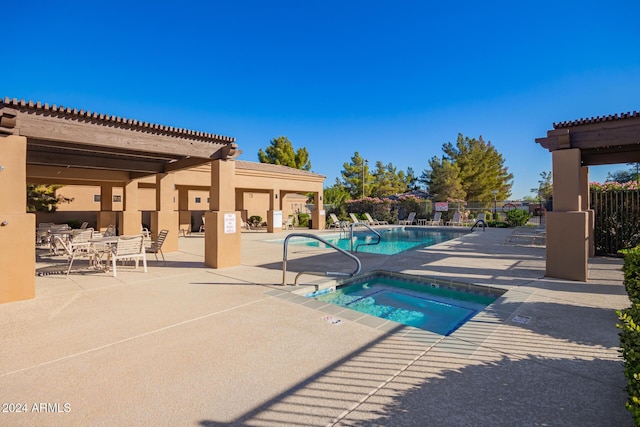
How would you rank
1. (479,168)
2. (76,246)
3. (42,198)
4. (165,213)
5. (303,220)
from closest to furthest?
(76,246) → (165,213) → (42,198) → (303,220) → (479,168)

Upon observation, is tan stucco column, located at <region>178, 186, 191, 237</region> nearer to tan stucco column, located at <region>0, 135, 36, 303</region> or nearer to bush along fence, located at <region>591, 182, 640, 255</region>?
tan stucco column, located at <region>0, 135, 36, 303</region>

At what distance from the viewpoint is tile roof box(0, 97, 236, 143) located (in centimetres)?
535

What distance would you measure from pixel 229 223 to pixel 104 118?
3.55 metres

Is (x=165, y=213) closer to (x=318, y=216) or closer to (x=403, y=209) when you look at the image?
(x=318, y=216)

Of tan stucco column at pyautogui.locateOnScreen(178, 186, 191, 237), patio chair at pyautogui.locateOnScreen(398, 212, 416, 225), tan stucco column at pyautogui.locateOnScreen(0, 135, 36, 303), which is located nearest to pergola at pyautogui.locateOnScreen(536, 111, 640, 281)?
tan stucco column at pyautogui.locateOnScreen(0, 135, 36, 303)

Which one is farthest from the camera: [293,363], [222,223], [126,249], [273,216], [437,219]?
[437,219]

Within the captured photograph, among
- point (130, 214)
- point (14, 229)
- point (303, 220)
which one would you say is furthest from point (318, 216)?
point (14, 229)

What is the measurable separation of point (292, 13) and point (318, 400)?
16925 mm

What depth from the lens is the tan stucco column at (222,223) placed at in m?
8.10

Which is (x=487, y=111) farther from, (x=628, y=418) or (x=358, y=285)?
(x=628, y=418)

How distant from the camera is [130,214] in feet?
40.9

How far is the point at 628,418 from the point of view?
2158mm

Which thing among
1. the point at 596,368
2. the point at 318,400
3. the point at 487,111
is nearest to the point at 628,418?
the point at 596,368

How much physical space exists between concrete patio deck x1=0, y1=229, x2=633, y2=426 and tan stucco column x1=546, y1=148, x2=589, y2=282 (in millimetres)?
923
